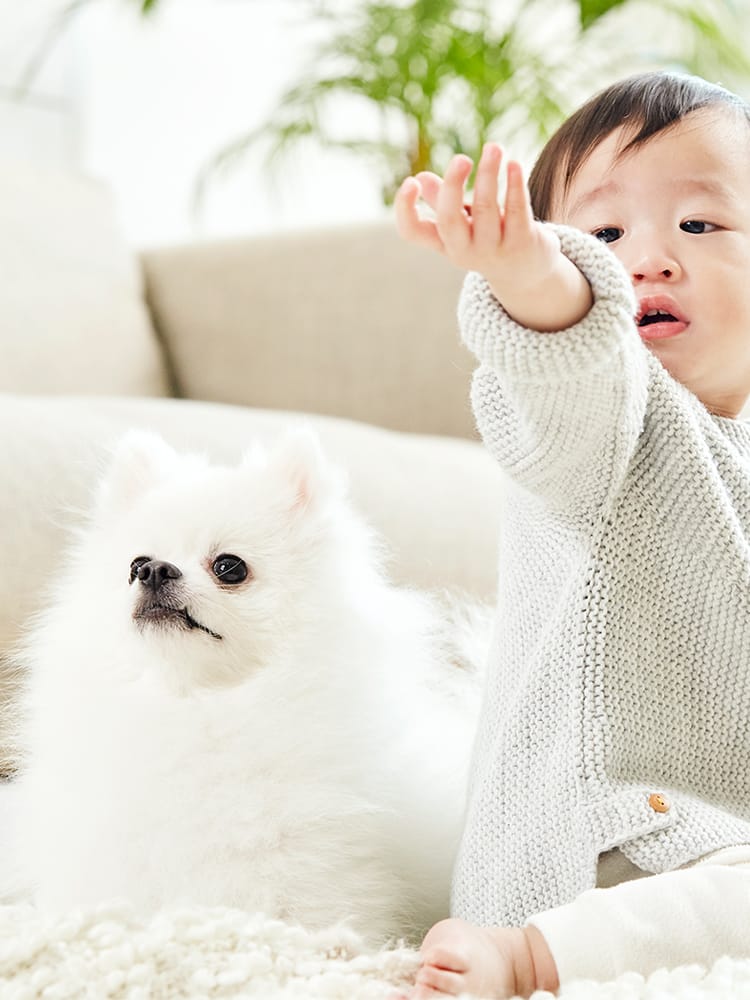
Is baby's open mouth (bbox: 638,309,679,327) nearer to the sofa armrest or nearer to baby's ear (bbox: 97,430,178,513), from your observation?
baby's ear (bbox: 97,430,178,513)

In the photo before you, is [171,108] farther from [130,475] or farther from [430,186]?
[430,186]

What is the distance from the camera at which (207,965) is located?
2.00 feet

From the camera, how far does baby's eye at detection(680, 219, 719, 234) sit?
810 millimetres

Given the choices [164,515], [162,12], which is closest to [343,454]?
[164,515]

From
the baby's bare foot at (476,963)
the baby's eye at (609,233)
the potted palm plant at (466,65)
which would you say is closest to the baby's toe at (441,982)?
the baby's bare foot at (476,963)

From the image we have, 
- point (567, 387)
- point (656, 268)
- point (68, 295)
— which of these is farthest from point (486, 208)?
point (68, 295)

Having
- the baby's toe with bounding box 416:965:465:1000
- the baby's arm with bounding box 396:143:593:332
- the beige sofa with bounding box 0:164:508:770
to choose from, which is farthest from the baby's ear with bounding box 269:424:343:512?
the beige sofa with bounding box 0:164:508:770

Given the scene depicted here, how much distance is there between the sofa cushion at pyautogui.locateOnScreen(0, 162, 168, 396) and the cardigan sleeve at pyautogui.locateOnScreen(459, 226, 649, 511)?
102 cm

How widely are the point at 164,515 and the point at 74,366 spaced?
926 mm

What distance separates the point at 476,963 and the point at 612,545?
10.7 inches

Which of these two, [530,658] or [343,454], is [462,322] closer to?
[530,658]

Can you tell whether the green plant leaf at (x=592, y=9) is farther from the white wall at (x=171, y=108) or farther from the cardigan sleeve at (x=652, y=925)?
the cardigan sleeve at (x=652, y=925)

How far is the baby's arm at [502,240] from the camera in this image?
589 mm

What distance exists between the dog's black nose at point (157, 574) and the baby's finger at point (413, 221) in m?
0.28
